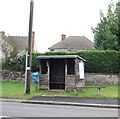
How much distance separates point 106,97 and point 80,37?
48570 mm

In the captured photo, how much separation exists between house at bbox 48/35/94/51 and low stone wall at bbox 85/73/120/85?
30852mm

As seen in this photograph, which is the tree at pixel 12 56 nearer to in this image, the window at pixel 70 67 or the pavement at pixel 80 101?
the window at pixel 70 67

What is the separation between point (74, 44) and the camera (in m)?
64.1

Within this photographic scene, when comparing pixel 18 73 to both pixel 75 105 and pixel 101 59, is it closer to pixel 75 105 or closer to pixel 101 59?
pixel 101 59

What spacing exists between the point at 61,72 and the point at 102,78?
17.5 ft

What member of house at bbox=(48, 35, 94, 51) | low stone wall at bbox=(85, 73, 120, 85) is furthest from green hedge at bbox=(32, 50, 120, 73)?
house at bbox=(48, 35, 94, 51)

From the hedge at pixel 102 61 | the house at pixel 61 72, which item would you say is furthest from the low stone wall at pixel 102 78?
the house at pixel 61 72

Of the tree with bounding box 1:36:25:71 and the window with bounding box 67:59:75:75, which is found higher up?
the tree with bounding box 1:36:25:71

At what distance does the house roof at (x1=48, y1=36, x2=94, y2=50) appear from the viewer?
62.8 metres

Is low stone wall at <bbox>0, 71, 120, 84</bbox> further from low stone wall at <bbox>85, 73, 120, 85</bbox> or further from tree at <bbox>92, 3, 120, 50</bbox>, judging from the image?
tree at <bbox>92, 3, 120, 50</bbox>

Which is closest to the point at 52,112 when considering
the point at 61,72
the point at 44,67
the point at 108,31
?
the point at 44,67

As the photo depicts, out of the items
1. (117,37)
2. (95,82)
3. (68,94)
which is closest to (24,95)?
(68,94)

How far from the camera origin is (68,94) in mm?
22281

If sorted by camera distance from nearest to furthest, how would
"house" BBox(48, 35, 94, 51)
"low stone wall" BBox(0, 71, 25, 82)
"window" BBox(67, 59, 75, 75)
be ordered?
"window" BBox(67, 59, 75, 75), "low stone wall" BBox(0, 71, 25, 82), "house" BBox(48, 35, 94, 51)
